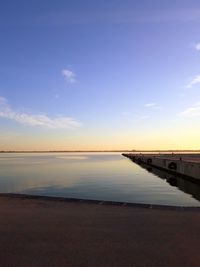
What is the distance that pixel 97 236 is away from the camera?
28.8 ft

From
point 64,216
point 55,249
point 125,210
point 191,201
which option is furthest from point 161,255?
point 191,201

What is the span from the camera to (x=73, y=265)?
6.65m

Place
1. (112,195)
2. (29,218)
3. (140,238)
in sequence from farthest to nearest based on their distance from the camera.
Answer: (112,195) < (29,218) < (140,238)

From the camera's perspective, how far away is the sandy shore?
22.9ft

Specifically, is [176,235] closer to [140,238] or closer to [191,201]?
[140,238]

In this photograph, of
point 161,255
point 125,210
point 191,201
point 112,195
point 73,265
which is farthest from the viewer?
point 112,195

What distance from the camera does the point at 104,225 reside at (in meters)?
10.1

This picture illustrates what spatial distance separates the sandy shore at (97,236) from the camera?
6.98 meters

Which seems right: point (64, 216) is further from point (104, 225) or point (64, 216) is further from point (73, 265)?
point (73, 265)

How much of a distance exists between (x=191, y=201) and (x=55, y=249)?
17.0m

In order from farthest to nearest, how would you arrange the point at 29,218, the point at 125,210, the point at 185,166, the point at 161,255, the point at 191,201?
the point at 185,166 < the point at 191,201 < the point at 125,210 < the point at 29,218 < the point at 161,255

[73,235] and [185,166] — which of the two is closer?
[73,235]

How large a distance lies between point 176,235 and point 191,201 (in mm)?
15033

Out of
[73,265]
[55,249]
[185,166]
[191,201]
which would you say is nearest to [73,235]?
[55,249]
